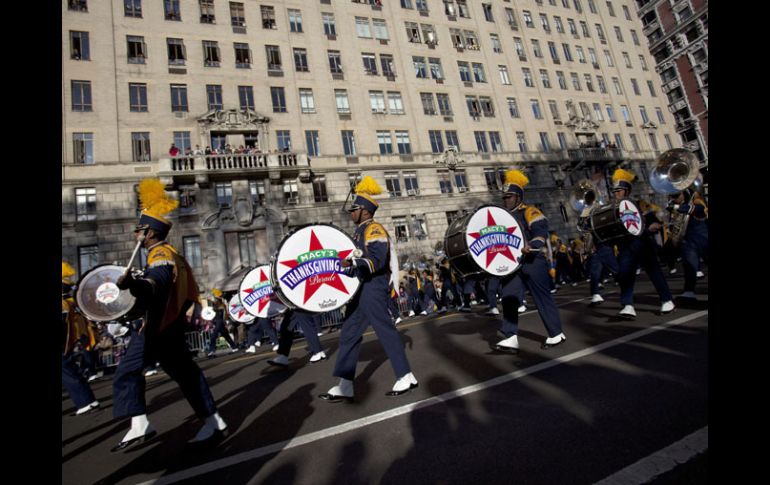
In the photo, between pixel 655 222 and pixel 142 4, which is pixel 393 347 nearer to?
pixel 655 222

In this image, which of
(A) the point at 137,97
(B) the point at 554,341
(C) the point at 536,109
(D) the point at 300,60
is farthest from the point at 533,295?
(C) the point at 536,109

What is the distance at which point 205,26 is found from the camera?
26031mm

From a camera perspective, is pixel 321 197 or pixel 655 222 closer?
pixel 655 222

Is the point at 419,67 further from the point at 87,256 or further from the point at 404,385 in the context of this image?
the point at 404,385

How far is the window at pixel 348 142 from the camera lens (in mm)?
27109

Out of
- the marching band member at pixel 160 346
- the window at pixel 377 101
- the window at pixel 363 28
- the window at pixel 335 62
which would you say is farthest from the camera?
the window at pixel 363 28

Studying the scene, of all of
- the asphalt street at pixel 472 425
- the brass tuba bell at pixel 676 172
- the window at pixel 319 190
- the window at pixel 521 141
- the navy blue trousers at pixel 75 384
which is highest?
the window at pixel 521 141

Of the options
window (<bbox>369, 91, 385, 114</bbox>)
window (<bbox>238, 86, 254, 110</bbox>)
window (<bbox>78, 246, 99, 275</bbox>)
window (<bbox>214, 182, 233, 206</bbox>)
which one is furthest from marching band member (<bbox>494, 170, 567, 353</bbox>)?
window (<bbox>369, 91, 385, 114</bbox>)

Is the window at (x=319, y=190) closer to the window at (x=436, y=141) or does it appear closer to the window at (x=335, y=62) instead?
the window at (x=335, y=62)

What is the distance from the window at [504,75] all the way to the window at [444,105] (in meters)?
6.57

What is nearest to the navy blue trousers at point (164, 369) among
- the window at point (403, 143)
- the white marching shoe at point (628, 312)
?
the white marching shoe at point (628, 312)
